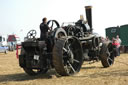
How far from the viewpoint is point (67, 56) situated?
7.93 metres

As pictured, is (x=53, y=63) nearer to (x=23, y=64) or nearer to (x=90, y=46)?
(x=23, y=64)

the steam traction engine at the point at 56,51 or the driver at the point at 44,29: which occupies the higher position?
the driver at the point at 44,29

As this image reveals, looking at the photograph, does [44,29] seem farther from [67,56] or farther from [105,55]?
[105,55]

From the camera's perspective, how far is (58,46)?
734 cm

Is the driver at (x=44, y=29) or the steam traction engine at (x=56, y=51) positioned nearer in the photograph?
the steam traction engine at (x=56, y=51)

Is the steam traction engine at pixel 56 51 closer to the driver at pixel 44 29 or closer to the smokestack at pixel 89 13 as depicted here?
the driver at pixel 44 29

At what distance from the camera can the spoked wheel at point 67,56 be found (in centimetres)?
726

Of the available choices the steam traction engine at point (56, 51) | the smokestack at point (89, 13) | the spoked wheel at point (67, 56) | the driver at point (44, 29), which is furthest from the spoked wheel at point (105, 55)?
the driver at point (44, 29)

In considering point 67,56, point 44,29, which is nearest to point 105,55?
point 67,56

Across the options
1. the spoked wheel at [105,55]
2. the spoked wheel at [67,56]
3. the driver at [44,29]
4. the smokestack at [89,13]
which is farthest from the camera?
the smokestack at [89,13]

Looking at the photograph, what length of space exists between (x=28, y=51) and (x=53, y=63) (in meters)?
1.13

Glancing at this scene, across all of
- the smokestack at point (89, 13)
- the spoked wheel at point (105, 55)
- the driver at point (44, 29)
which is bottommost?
the spoked wheel at point (105, 55)

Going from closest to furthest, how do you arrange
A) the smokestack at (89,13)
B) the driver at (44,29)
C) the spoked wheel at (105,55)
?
1. the driver at (44,29)
2. the spoked wheel at (105,55)
3. the smokestack at (89,13)

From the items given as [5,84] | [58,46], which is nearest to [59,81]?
[58,46]
